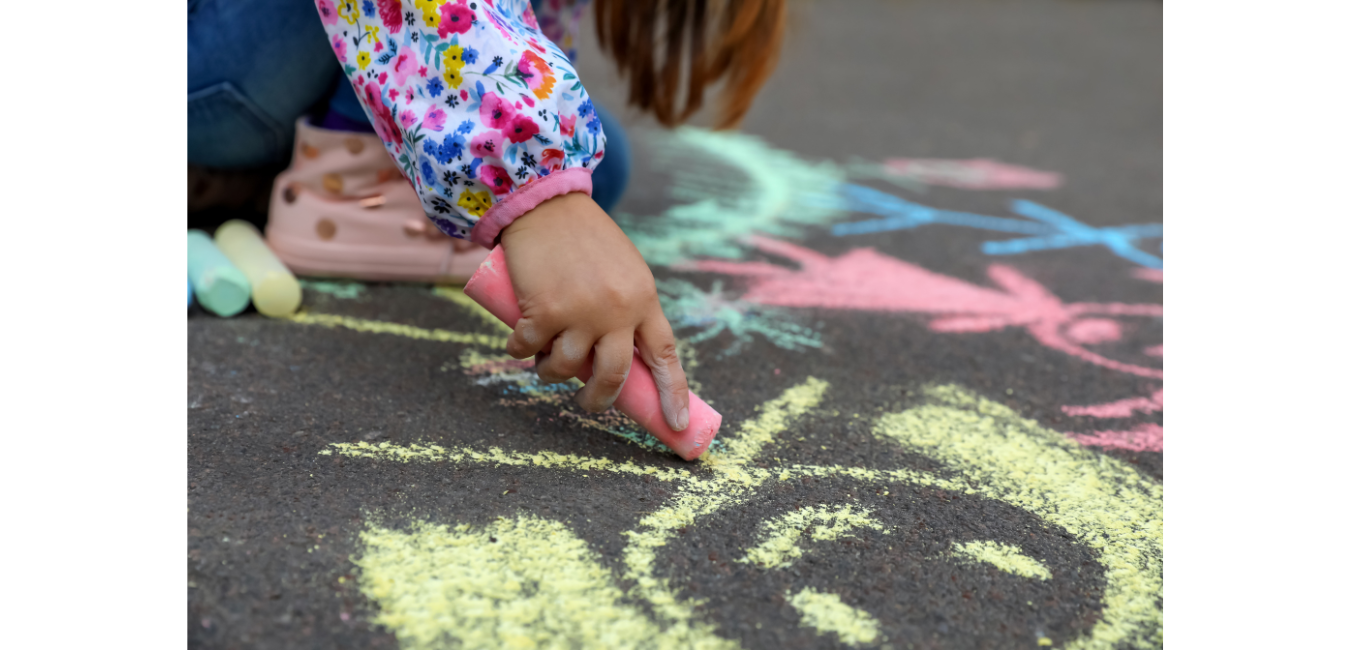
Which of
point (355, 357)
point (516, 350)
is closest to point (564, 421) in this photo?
point (516, 350)

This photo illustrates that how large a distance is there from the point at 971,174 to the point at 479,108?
4.41 ft

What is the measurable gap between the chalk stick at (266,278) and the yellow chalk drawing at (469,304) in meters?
0.16

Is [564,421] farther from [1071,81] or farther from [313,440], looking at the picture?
[1071,81]

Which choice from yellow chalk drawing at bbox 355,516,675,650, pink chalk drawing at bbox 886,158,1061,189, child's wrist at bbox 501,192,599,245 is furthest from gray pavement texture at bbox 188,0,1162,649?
pink chalk drawing at bbox 886,158,1061,189

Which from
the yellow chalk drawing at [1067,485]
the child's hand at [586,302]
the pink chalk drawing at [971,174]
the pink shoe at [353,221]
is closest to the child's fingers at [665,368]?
the child's hand at [586,302]

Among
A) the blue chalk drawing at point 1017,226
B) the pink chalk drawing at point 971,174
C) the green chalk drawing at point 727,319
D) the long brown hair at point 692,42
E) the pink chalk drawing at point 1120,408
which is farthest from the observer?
the pink chalk drawing at point 971,174

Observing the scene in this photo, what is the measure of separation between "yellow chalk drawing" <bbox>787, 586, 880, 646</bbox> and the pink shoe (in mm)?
616

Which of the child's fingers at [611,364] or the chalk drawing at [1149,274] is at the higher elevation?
the child's fingers at [611,364]

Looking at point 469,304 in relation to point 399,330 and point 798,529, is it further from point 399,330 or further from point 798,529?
point 798,529

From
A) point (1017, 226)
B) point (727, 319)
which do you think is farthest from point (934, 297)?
point (1017, 226)

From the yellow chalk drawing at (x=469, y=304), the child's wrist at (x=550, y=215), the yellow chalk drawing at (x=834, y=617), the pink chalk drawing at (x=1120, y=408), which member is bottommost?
the pink chalk drawing at (x=1120, y=408)

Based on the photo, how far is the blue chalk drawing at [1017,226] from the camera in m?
1.40

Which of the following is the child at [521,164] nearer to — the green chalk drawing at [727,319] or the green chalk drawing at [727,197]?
the green chalk drawing at [727,319]

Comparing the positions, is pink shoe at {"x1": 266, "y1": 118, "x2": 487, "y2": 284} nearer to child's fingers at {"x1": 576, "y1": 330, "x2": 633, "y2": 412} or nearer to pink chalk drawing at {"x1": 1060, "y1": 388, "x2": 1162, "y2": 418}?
child's fingers at {"x1": 576, "y1": 330, "x2": 633, "y2": 412}
